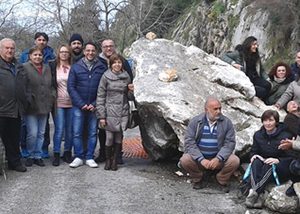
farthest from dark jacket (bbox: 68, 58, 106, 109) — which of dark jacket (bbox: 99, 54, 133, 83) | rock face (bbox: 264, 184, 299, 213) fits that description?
rock face (bbox: 264, 184, 299, 213)

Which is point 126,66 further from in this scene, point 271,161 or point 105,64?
point 271,161

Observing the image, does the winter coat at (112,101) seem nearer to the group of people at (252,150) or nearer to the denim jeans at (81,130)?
the denim jeans at (81,130)

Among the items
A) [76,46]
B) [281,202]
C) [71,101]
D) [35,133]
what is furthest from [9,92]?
[281,202]

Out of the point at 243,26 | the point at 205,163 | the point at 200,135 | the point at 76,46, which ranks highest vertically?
the point at 243,26

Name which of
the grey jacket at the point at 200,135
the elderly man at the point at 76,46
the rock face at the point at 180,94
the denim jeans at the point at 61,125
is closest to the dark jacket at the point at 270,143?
the grey jacket at the point at 200,135

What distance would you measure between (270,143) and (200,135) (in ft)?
2.73

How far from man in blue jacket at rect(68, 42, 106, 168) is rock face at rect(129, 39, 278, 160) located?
1.97 ft

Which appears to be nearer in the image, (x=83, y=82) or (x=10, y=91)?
(x=10, y=91)

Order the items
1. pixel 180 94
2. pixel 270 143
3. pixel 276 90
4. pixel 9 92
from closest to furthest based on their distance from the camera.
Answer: pixel 270 143
pixel 9 92
pixel 180 94
pixel 276 90

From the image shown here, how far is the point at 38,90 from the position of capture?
671 centimetres

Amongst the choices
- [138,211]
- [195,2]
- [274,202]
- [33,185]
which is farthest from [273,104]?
[195,2]

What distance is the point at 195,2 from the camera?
31.9 m

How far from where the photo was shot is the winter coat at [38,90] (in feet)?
21.7

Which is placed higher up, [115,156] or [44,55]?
[44,55]
